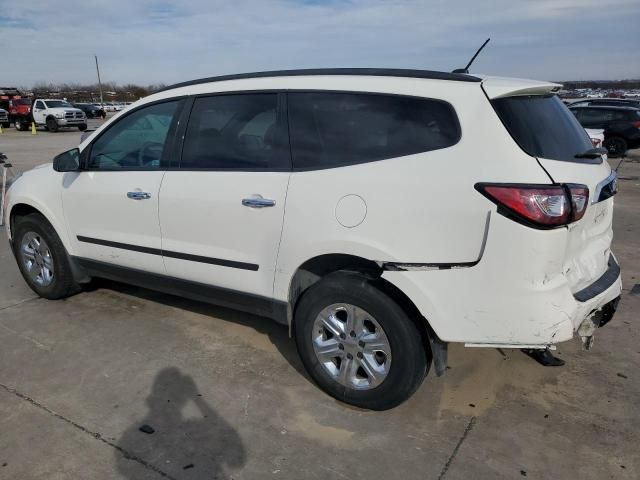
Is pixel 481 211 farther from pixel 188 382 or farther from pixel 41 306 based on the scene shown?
pixel 41 306

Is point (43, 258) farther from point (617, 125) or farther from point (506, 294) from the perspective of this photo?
point (617, 125)

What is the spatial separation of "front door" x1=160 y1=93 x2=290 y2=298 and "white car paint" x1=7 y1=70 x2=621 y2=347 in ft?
0.03

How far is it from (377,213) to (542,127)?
946mm

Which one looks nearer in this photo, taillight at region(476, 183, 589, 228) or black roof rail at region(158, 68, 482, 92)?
taillight at region(476, 183, 589, 228)

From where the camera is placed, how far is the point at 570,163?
2646 mm

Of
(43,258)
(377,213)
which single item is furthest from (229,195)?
(43,258)

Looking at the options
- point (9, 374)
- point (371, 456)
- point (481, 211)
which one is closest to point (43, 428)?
point (9, 374)

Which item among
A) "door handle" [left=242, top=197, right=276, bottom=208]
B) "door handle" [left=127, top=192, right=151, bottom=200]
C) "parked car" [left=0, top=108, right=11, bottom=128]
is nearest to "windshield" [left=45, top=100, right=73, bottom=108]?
"parked car" [left=0, top=108, right=11, bottom=128]

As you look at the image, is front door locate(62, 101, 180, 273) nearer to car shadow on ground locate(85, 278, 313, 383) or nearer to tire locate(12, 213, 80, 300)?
tire locate(12, 213, 80, 300)

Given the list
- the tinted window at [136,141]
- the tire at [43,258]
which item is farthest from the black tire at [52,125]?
the tinted window at [136,141]

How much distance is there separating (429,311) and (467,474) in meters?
0.77

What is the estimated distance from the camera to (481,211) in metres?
2.48

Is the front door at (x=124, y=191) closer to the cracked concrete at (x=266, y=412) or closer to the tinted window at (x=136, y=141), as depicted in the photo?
the tinted window at (x=136, y=141)

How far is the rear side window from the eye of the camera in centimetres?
268
